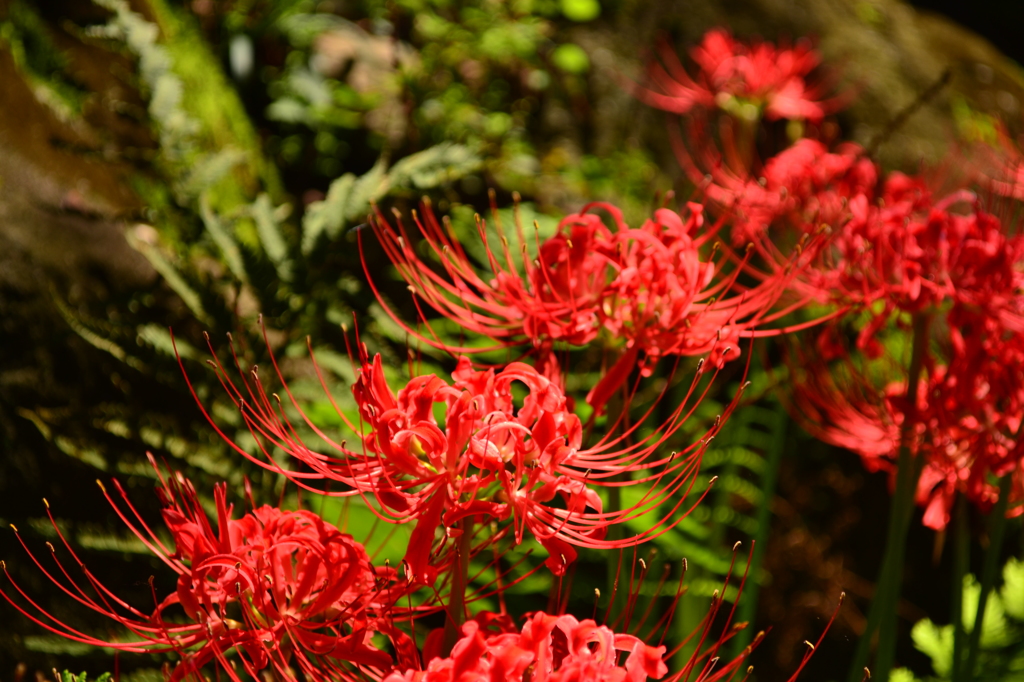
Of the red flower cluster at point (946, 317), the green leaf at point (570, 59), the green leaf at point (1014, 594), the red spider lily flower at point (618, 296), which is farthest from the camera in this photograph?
the green leaf at point (570, 59)

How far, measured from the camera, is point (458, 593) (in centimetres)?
74

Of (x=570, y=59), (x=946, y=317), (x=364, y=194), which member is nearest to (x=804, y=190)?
(x=946, y=317)

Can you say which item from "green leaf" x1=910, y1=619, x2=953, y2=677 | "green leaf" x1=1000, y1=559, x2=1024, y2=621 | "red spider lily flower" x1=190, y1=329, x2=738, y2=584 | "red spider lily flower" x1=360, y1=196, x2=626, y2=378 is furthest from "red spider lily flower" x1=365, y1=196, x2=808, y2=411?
"green leaf" x1=1000, y1=559, x2=1024, y2=621

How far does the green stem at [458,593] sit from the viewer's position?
0.74 m

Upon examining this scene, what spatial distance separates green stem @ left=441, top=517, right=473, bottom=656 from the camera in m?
0.74

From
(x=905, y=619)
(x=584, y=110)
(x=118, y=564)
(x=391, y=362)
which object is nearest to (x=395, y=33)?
(x=584, y=110)

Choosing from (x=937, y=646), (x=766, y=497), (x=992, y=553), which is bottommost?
(x=937, y=646)

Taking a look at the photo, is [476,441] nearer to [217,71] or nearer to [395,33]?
[395,33]

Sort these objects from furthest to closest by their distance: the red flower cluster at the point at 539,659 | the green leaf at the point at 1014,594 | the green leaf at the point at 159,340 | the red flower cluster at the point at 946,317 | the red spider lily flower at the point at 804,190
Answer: the green leaf at the point at 1014,594
the red spider lily flower at the point at 804,190
the green leaf at the point at 159,340
the red flower cluster at the point at 946,317
the red flower cluster at the point at 539,659

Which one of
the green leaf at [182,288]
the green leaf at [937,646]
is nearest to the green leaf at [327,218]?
the green leaf at [182,288]

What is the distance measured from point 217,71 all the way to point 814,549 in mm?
2182

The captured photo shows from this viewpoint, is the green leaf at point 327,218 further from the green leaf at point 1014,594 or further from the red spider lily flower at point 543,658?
the green leaf at point 1014,594

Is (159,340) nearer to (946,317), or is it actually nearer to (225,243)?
(225,243)

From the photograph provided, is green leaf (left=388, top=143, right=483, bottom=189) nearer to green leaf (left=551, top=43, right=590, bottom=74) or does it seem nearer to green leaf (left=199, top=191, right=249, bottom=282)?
green leaf (left=199, top=191, right=249, bottom=282)
